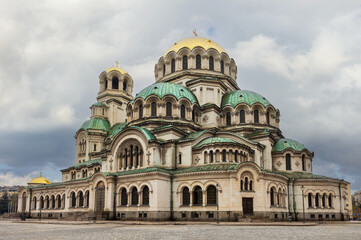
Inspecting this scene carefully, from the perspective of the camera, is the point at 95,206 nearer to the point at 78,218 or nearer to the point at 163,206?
the point at 78,218

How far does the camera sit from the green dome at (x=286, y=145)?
52.3m

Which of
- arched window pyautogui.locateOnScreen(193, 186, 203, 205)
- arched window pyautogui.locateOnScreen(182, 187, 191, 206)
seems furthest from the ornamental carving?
arched window pyautogui.locateOnScreen(193, 186, 203, 205)

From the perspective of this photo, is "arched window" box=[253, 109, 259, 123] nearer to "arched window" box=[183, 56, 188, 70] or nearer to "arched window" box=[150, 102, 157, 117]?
"arched window" box=[183, 56, 188, 70]

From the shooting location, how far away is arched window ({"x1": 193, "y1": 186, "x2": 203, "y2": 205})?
41.3 metres

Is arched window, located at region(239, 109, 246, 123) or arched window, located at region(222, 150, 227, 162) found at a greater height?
arched window, located at region(239, 109, 246, 123)

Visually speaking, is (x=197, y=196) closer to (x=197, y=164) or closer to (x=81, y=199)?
(x=197, y=164)

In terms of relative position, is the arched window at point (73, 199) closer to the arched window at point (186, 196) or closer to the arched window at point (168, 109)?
the arched window at point (168, 109)

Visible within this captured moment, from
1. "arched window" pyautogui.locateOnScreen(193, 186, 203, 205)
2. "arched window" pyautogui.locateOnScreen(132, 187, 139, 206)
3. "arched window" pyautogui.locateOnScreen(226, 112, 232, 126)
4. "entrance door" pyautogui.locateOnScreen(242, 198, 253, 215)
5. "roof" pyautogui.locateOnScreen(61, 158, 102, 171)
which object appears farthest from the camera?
"roof" pyautogui.locateOnScreen(61, 158, 102, 171)

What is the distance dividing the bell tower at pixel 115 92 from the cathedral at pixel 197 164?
7781 mm

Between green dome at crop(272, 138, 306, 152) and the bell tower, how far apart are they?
31941 millimetres

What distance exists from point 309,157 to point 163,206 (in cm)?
2466

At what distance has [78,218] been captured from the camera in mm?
44781

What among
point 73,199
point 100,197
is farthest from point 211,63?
point 73,199

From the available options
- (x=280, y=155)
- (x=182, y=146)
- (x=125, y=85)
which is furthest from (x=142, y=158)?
(x=125, y=85)
